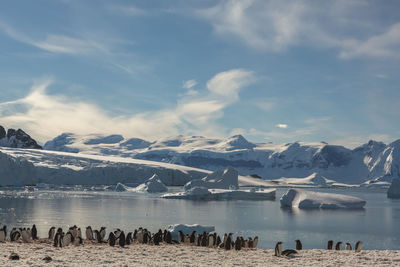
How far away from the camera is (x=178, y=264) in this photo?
42.1ft

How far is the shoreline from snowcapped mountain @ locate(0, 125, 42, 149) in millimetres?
132471

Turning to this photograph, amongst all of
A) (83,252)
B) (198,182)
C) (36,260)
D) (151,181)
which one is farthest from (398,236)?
(151,181)

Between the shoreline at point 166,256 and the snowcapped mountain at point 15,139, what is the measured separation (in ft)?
435

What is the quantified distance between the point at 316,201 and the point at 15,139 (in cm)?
11958

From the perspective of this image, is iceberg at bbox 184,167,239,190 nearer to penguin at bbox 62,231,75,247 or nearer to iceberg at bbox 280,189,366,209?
iceberg at bbox 280,189,366,209

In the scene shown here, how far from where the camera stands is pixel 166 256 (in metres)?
14.5

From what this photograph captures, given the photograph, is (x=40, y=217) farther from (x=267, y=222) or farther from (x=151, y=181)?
(x=151, y=181)

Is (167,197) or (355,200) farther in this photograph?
(167,197)

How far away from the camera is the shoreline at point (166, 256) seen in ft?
42.4

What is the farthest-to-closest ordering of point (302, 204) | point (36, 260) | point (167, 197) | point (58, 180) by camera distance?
point (58, 180)
point (167, 197)
point (302, 204)
point (36, 260)

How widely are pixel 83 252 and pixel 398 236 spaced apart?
64.4 feet

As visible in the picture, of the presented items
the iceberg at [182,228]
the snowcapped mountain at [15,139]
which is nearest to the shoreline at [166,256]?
the iceberg at [182,228]

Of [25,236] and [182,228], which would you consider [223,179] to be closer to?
[182,228]

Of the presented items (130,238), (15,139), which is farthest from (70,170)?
(130,238)
